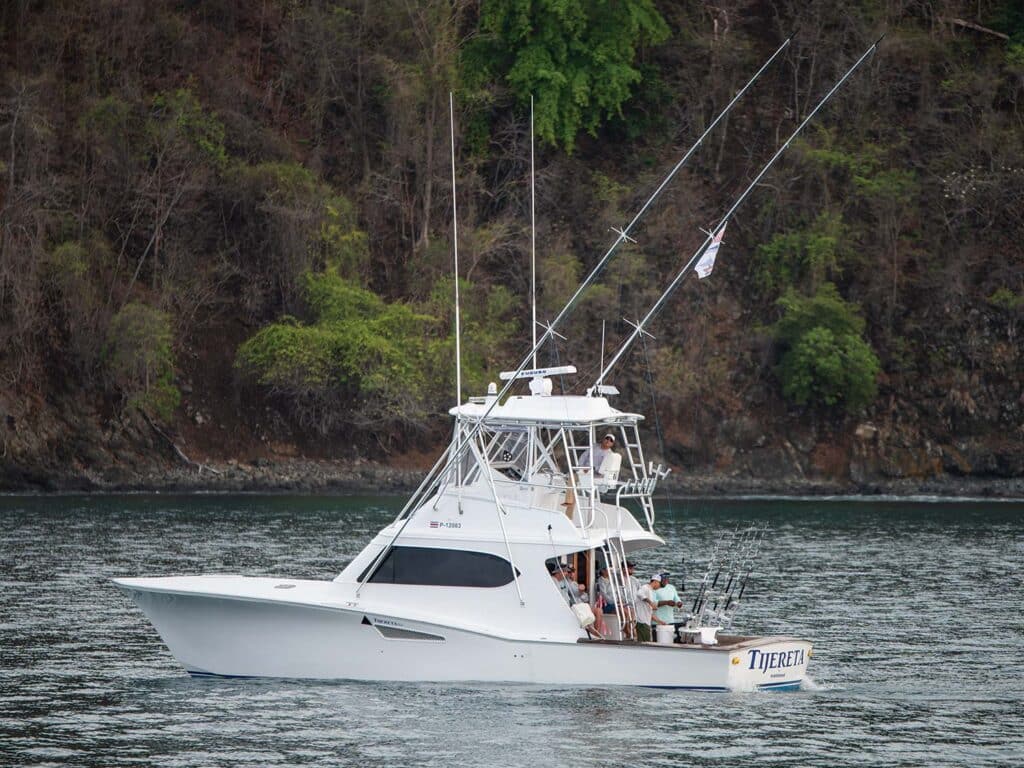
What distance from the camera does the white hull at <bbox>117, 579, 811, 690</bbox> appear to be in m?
25.7

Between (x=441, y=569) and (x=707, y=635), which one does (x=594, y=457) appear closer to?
(x=441, y=569)

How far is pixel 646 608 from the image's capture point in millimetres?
26641

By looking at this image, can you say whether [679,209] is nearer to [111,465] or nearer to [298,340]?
[298,340]

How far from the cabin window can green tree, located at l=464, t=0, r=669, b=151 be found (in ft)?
171

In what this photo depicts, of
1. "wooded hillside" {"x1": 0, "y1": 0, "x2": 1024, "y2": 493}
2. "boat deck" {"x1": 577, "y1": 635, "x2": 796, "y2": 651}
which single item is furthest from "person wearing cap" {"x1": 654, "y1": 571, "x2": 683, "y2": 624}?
"wooded hillside" {"x1": 0, "y1": 0, "x2": 1024, "y2": 493}

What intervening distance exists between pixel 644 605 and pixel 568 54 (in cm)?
5494

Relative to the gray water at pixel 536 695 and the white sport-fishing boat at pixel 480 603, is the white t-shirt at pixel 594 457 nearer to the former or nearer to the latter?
the white sport-fishing boat at pixel 480 603

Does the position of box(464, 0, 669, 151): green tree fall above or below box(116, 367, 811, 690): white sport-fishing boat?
above

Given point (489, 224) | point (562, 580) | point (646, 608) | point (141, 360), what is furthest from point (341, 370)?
point (562, 580)

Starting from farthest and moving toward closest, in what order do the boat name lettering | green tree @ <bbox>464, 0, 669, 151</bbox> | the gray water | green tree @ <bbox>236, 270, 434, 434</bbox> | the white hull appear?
green tree @ <bbox>464, 0, 669, 151</bbox> → green tree @ <bbox>236, 270, 434, 434</bbox> → the boat name lettering → the white hull → the gray water

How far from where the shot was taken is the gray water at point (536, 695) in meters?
23.0

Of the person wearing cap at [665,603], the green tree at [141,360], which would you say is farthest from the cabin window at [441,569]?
the green tree at [141,360]

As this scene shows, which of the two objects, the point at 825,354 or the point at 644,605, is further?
the point at 825,354

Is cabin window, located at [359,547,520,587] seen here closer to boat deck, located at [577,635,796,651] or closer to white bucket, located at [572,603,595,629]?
white bucket, located at [572,603,595,629]
